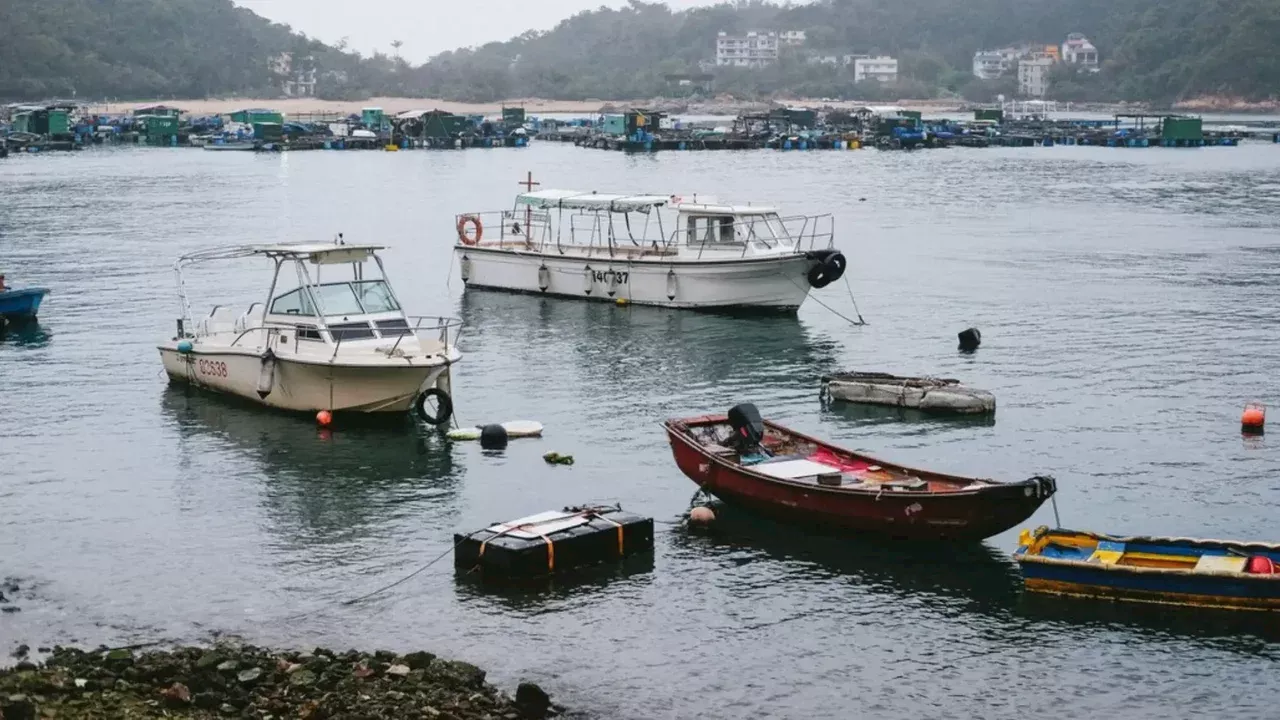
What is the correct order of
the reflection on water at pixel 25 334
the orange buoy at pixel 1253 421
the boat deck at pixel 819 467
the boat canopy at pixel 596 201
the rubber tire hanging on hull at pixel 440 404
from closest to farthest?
the boat deck at pixel 819 467
the orange buoy at pixel 1253 421
the rubber tire hanging on hull at pixel 440 404
the reflection on water at pixel 25 334
the boat canopy at pixel 596 201

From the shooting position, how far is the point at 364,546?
2859 cm

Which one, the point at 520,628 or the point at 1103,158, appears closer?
the point at 520,628

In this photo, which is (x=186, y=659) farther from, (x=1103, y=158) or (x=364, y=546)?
(x=1103, y=158)

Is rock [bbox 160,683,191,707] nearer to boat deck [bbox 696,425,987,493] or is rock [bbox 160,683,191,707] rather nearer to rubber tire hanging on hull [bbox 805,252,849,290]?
boat deck [bbox 696,425,987,493]

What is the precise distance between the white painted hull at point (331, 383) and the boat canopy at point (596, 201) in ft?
65.1

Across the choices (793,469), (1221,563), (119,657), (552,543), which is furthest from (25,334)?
(1221,563)

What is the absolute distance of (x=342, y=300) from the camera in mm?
37875

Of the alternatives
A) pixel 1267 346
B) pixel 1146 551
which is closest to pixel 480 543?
pixel 1146 551

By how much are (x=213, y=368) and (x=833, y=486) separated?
1821 centimetres

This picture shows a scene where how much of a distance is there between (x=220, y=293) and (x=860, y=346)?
2547 centimetres

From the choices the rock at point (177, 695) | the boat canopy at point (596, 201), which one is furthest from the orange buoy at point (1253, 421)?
the rock at point (177, 695)

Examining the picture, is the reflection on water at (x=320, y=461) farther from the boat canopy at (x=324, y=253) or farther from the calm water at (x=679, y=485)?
the boat canopy at (x=324, y=253)

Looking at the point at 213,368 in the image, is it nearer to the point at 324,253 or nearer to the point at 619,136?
the point at 324,253

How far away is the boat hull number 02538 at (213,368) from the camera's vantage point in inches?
1551
